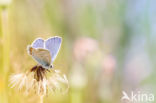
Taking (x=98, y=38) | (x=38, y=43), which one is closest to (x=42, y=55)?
(x=38, y=43)

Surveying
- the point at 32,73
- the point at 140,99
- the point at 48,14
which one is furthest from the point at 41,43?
the point at 48,14

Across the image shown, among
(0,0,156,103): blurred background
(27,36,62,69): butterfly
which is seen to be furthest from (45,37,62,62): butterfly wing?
(0,0,156,103): blurred background

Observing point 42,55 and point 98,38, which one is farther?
point 98,38

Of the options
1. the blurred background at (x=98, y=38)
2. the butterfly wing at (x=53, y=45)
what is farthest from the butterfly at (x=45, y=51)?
the blurred background at (x=98, y=38)

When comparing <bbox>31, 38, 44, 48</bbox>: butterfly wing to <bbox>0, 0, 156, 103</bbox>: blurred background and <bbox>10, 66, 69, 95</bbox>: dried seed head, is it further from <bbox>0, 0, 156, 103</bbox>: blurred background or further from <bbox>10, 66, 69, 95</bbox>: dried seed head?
<bbox>0, 0, 156, 103</bbox>: blurred background

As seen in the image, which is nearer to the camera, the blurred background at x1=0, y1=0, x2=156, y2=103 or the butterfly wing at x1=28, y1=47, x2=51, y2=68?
the butterfly wing at x1=28, y1=47, x2=51, y2=68

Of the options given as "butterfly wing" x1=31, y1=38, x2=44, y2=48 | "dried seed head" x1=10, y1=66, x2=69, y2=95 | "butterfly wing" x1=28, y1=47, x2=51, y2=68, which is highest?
"butterfly wing" x1=31, y1=38, x2=44, y2=48

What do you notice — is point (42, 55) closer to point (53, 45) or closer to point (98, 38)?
point (53, 45)

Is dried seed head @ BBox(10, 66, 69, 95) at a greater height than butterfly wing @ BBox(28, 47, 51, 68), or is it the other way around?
butterfly wing @ BBox(28, 47, 51, 68)
